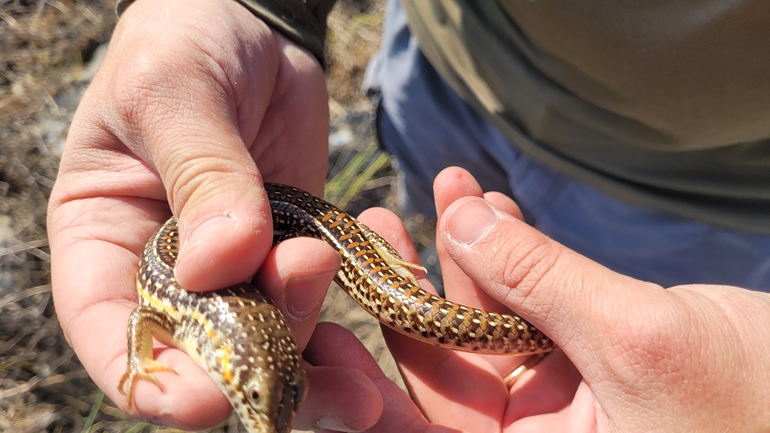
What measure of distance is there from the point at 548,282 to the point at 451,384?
0.88 metres

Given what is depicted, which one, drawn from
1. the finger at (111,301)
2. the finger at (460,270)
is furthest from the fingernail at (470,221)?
the finger at (111,301)

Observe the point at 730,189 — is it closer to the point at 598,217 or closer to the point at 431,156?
the point at 598,217

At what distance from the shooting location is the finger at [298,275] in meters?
2.08

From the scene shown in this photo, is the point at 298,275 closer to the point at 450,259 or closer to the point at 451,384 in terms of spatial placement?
the point at 451,384

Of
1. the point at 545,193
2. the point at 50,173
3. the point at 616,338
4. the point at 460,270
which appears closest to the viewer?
the point at 616,338

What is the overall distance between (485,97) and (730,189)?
131 cm

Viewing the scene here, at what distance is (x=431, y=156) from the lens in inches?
154

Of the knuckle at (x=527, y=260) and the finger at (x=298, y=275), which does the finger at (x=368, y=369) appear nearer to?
the finger at (x=298, y=275)

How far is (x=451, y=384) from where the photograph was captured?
2.74 m

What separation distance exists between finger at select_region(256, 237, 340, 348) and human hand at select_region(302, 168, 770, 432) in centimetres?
48

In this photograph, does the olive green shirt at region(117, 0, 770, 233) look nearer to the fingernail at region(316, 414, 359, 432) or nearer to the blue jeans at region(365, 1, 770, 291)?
the blue jeans at region(365, 1, 770, 291)

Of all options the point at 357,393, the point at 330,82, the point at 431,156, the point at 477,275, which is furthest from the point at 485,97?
the point at 330,82

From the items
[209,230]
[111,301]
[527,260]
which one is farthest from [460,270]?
[111,301]

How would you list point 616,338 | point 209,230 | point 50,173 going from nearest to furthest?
point 209,230 → point 616,338 → point 50,173
